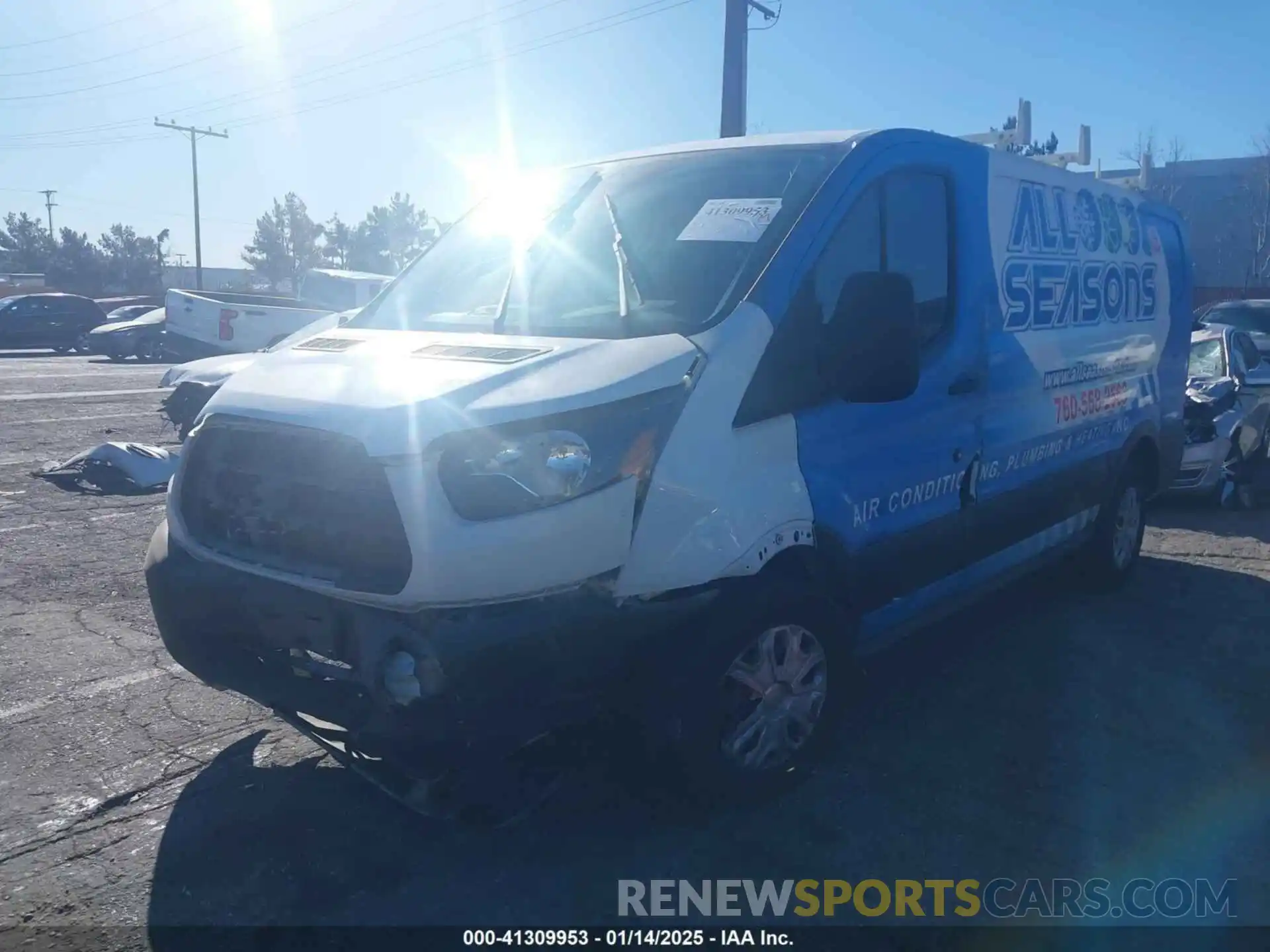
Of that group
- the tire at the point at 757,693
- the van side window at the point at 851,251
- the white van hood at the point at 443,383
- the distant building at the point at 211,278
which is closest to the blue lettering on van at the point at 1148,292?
the van side window at the point at 851,251

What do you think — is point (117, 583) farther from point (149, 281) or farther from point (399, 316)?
point (149, 281)

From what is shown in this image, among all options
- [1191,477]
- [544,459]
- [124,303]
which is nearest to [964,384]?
[544,459]

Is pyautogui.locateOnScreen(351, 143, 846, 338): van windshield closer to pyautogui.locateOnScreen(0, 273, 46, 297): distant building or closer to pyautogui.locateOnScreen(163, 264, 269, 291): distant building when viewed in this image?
pyautogui.locateOnScreen(0, 273, 46, 297): distant building

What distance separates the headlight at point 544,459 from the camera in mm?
2992

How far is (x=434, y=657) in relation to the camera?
2.89 m

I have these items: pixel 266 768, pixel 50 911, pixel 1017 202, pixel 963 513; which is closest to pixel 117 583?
pixel 266 768

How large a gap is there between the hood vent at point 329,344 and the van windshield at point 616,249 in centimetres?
33

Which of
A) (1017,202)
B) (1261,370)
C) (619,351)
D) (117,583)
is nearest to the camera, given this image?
(619,351)

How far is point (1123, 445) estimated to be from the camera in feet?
21.4

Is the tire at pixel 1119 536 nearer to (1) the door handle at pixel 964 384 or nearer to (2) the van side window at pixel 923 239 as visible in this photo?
(1) the door handle at pixel 964 384

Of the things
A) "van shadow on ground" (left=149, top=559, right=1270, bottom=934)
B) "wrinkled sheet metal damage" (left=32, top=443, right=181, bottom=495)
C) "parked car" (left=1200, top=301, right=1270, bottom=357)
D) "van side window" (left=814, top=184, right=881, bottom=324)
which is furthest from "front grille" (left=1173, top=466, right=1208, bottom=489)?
"wrinkled sheet metal damage" (left=32, top=443, right=181, bottom=495)

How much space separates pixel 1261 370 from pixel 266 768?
35.5ft
